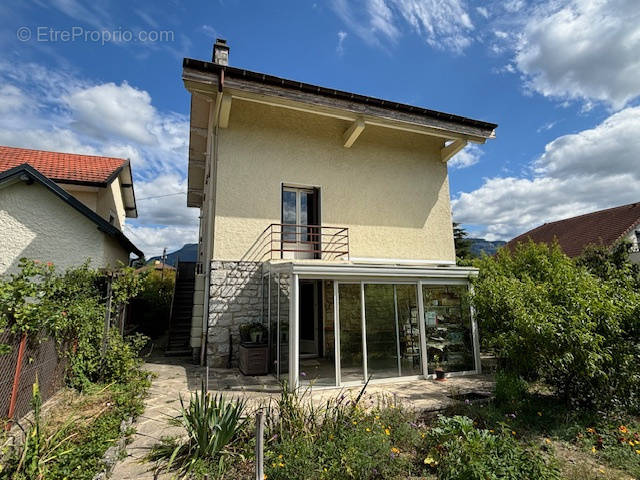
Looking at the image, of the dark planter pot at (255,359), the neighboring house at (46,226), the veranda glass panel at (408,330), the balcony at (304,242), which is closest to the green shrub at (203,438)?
the dark planter pot at (255,359)

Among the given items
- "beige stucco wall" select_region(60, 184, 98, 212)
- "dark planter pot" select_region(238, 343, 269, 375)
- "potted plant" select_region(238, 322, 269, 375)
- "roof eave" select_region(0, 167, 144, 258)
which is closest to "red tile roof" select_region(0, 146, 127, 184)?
"beige stucco wall" select_region(60, 184, 98, 212)

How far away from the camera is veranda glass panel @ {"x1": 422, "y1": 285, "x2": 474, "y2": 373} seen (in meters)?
8.14

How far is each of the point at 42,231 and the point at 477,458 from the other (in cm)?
1075

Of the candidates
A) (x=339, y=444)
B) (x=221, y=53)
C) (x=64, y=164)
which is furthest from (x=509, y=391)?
(x=64, y=164)

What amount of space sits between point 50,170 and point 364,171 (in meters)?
11.3

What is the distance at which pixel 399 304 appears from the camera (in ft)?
26.0

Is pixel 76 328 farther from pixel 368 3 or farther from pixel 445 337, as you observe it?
pixel 368 3

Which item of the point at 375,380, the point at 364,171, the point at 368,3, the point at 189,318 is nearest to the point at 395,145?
the point at 364,171

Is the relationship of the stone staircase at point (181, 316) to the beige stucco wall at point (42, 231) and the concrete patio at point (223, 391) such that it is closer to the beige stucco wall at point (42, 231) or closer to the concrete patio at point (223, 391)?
the concrete patio at point (223, 391)

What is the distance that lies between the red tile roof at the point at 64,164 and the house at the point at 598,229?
19476 mm

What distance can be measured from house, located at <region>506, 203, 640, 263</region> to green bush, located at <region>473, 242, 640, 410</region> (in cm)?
1269

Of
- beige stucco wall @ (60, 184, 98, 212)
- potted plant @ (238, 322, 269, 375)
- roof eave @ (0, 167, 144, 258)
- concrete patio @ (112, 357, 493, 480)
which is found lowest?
concrete patio @ (112, 357, 493, 480)

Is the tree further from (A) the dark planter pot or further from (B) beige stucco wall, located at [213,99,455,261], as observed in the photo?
(A) the dark planter pot

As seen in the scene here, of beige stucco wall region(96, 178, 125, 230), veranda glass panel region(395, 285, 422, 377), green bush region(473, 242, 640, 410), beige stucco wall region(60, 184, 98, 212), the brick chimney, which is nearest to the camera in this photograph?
green bush region(473, 242, 640, 410)
